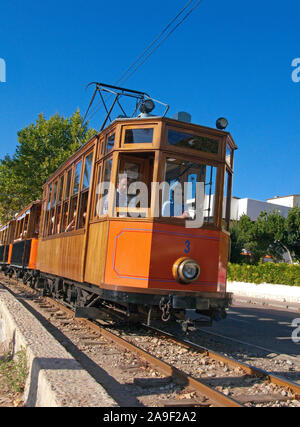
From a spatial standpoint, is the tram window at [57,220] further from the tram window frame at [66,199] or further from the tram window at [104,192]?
the tram window at [104,192]

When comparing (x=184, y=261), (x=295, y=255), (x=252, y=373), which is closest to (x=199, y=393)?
(x=252, y=373)

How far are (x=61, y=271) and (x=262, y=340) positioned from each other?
14.6 feet

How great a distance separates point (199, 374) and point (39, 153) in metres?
30.5

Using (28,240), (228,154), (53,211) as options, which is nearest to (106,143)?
(228,154)

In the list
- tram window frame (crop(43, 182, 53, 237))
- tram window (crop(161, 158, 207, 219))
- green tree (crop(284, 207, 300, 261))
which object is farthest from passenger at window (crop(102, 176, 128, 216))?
green tree (crop(284, 207, 300, 261))

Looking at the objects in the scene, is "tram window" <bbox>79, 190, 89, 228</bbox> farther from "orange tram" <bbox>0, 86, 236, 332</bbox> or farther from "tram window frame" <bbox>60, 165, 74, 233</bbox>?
"tram window frame" <bbox>60, 165, 74, 233</bbox>

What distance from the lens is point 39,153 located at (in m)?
33.5

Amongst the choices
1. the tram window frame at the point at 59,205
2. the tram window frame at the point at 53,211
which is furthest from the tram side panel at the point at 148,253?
the tram window frame at the point at 53,211

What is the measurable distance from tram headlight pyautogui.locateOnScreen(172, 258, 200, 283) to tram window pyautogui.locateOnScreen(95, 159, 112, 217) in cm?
140

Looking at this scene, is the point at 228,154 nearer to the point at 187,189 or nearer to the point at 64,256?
the point at 187,189

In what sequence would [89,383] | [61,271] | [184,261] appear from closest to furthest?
[89,383], [184,261], [61,271]

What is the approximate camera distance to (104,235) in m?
6.46

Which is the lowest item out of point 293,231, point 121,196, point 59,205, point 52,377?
point 52,377

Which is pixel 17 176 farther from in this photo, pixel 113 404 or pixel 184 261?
pixel 113 404
